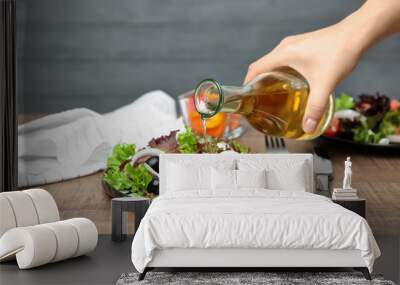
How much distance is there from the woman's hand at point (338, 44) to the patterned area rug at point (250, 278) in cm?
308

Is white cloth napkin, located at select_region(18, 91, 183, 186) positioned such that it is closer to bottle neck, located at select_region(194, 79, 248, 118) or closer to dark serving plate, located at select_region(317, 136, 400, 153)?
dark serving plate, located at select_region(317, 136, 400, 153)

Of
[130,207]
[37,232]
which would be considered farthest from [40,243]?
[130,207]

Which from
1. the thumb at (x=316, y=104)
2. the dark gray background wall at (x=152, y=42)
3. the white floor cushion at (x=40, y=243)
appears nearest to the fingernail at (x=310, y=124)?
the thumb at (x=316, y=104)

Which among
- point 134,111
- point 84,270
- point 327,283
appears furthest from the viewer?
A: point 134,111

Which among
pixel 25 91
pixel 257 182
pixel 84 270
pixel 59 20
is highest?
pixel 59 20

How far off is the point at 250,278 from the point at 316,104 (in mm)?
3190

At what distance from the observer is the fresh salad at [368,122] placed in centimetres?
593

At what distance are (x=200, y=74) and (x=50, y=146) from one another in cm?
147

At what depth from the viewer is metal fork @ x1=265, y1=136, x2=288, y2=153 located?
19.5 ft

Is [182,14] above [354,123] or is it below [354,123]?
above

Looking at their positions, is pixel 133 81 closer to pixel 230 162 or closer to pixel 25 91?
pixel 25 91

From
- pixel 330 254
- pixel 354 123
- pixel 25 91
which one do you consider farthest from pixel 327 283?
pixel 25 91

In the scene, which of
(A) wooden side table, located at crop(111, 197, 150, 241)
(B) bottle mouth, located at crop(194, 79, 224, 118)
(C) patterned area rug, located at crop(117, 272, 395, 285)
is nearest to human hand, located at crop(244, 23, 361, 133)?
(B) bottle mouth, located at crop(194, 79, 224, 118)

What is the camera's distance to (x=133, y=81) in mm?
7125
